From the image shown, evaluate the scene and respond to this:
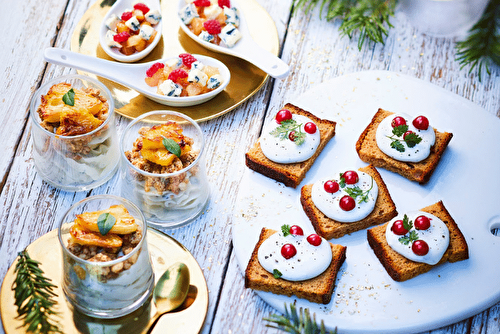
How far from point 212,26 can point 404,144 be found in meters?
1.35

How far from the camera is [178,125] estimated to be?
2.73 meters

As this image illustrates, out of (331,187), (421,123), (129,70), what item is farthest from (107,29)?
(421,123)

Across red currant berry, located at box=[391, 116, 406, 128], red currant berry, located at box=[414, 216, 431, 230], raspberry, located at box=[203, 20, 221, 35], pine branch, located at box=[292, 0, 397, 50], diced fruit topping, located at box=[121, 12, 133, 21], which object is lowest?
red currant berry, located at box=[414, 216, 431, 230]

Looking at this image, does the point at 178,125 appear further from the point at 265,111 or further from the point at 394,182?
the point at 394,182

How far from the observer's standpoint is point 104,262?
2.13 m

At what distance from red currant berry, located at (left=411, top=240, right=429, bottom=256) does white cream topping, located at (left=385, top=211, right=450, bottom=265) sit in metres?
0.02

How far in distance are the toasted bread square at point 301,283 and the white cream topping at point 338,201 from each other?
0.53 ft

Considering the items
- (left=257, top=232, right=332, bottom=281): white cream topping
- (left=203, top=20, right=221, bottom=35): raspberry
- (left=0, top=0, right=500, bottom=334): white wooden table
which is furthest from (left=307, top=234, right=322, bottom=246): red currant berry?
(left=203, top=20, right=221, bottom=35): raspberry

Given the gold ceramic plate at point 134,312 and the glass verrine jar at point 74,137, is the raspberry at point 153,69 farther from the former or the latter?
the gold ceramic plate at point 134,312

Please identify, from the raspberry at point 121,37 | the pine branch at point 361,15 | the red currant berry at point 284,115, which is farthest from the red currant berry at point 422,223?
the raspberry at point 121,37

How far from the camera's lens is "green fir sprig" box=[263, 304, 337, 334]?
2396 millimetres

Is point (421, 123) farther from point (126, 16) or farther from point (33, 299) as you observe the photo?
point (33, 299)

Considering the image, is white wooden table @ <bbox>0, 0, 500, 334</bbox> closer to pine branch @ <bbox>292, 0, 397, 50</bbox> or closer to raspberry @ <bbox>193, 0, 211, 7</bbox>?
pine branch @ <bbox>292, 0, 397, 50</bbox>

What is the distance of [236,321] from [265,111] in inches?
50.2
